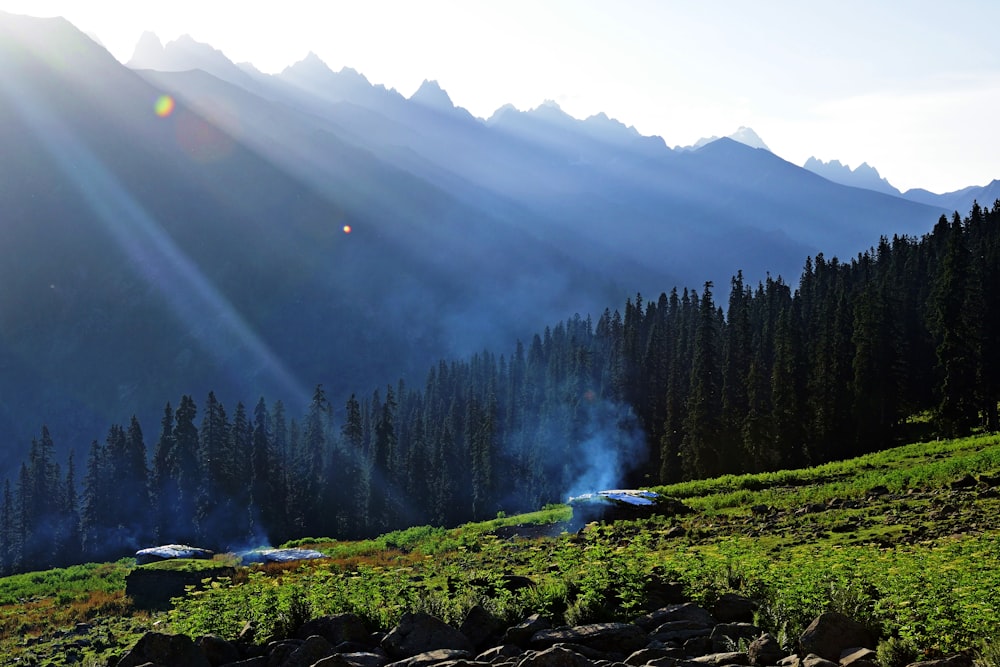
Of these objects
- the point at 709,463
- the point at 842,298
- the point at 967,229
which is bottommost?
the point at 709,463

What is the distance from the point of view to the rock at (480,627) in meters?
13.2

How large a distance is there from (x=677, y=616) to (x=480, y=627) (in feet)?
11.2

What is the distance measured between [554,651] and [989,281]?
74635 millimetres

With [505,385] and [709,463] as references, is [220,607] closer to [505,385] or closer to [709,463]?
[709,463]

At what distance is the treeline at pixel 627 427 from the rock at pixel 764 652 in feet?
178

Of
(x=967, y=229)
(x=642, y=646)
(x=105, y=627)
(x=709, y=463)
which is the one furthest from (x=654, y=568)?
(x=967, y=229)

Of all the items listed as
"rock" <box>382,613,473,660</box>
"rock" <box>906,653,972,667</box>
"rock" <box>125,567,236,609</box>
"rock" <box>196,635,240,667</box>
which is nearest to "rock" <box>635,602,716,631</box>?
"rock" <box>382,613,473,660</box>

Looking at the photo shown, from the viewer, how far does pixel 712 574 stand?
1437 cm

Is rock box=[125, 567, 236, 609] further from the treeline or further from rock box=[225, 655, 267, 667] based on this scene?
the treeline

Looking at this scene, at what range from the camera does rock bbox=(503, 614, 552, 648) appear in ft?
41.6

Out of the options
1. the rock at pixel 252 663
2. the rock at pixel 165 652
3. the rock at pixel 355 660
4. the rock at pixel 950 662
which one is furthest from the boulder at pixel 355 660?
the rock at pixel 950 662

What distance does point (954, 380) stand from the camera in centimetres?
5662

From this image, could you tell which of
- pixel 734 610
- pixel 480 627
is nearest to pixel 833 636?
pixel 734 610

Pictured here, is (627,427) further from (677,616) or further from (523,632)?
(523,632)
